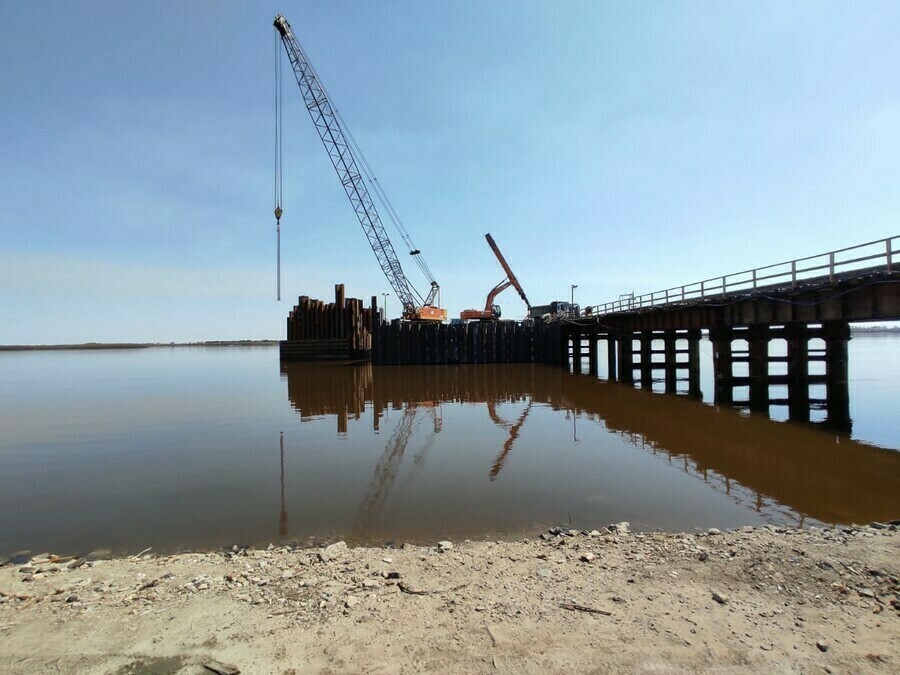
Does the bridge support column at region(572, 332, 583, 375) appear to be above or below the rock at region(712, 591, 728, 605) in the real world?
above

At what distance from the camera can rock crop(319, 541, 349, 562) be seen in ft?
21.4

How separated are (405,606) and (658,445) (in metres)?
11.9

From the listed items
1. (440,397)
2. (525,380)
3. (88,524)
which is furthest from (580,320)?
(88,524)

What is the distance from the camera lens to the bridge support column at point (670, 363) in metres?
27.6

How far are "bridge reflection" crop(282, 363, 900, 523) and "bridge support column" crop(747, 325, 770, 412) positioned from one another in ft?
4.01

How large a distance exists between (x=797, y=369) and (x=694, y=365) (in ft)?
18.3

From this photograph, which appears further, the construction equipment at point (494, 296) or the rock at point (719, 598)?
the construction equipment at point (494, 296)

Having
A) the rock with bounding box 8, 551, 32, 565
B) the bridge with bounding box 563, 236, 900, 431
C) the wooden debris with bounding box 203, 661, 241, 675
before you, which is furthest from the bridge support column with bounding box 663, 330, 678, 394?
the rock with bounding box 8, 551, 32, 565

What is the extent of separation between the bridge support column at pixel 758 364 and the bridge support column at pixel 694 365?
3805 mm

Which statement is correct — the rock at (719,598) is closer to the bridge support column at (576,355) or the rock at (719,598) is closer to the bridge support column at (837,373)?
the bridge support column at (837,373)

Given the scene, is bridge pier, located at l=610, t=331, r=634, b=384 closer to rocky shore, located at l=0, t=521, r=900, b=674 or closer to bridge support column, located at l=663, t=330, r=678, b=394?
bridge support column, located at l=663, t=330, r=678, b=394

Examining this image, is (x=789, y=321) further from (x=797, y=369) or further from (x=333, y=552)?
(x=333, y=552)

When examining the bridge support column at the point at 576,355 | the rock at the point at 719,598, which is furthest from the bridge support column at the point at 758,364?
the bridge support column at the point at 576,355

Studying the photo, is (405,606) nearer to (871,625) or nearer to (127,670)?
(127,670)
